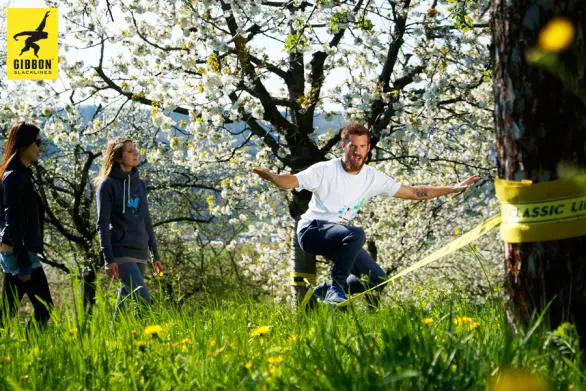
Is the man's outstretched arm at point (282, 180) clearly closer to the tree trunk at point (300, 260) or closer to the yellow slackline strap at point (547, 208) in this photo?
the yellow slackline strap at point (547, 208)

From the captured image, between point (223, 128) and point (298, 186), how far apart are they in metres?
A: 7.13

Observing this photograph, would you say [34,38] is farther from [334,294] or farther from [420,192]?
[334,294]

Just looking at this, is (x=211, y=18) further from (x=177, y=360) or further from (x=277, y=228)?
(x=277, y=228)

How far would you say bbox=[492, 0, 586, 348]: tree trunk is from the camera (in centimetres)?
267

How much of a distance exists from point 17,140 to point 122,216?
101 centimetres

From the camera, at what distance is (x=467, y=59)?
35.6ft

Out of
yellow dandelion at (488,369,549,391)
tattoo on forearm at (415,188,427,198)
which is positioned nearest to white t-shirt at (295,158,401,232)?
tattoo on forearm at (415,188,427,198)

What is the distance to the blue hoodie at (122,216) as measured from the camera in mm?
6039

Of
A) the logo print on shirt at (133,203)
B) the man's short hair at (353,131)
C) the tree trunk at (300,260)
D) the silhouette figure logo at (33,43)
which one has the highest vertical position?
the silhouette figure logo at (33,43)

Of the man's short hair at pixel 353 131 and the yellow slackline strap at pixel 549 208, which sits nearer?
the yellow slackline strap at pixel 549 208

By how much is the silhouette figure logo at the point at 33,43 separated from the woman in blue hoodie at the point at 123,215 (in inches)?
274

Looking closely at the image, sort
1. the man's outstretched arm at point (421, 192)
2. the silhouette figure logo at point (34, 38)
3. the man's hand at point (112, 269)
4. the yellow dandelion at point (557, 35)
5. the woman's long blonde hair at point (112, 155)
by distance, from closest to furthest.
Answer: the yellow dandelion at point (557, 35) < the man's hand at point (112, 269) < the woman's long blonde hair at point (112, 155) < the man's outstretched arm at point (421, 192) < the silhouette figure logo at point (34, 38)

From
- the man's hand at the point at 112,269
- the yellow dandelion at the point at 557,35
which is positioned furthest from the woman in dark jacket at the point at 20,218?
the yellow dandelion at the point at 557,35

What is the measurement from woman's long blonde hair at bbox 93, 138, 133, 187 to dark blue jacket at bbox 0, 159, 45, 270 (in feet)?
2.24
